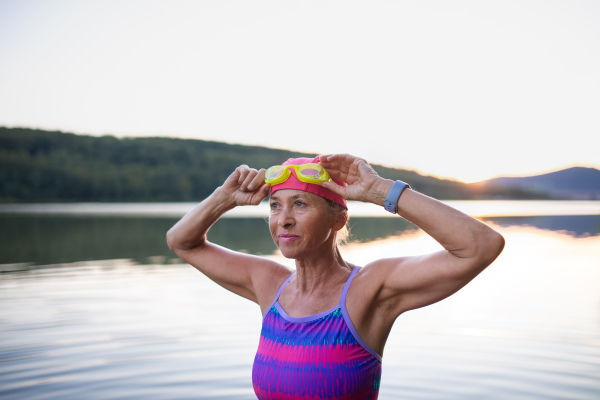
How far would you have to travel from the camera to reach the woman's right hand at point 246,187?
328 cm

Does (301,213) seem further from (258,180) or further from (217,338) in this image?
(217,338)

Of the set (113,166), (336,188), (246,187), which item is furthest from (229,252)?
(113,166)

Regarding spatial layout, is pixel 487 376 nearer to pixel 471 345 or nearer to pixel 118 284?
pixel 471 345

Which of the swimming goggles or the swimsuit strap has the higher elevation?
the swimming goggles

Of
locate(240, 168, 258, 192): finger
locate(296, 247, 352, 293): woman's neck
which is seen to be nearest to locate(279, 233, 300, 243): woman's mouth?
locate(296, 247, 352, 293): woman's neck

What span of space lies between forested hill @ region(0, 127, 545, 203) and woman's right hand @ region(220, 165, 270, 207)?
79818mm

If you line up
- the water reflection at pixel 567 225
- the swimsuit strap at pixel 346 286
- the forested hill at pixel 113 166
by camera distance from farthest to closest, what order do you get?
the forested hill at pixel 113 166 → the water reflection at pixel 567 225 → the swimsuit strap at pixel 346 286

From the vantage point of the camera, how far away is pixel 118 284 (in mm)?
11734

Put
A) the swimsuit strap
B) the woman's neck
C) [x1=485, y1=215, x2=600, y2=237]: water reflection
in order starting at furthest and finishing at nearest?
[x1=485, y1=215, x2=600, y2=237]: water reflection → the woman's neck → the swimsuit strap

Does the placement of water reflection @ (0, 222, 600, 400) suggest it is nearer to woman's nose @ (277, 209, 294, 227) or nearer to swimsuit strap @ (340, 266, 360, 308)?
swimsuit strap @ (340, 266, 360, 308)

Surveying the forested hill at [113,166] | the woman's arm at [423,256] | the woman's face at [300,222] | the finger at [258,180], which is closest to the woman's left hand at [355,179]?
the woman's arm at [423,256]

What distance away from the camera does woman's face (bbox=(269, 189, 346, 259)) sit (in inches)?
119

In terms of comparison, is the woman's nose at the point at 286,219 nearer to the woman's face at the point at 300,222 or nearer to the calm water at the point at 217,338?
the woman's face at the point at 300,222

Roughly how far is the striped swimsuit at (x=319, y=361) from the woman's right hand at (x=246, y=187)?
27.6 inches
